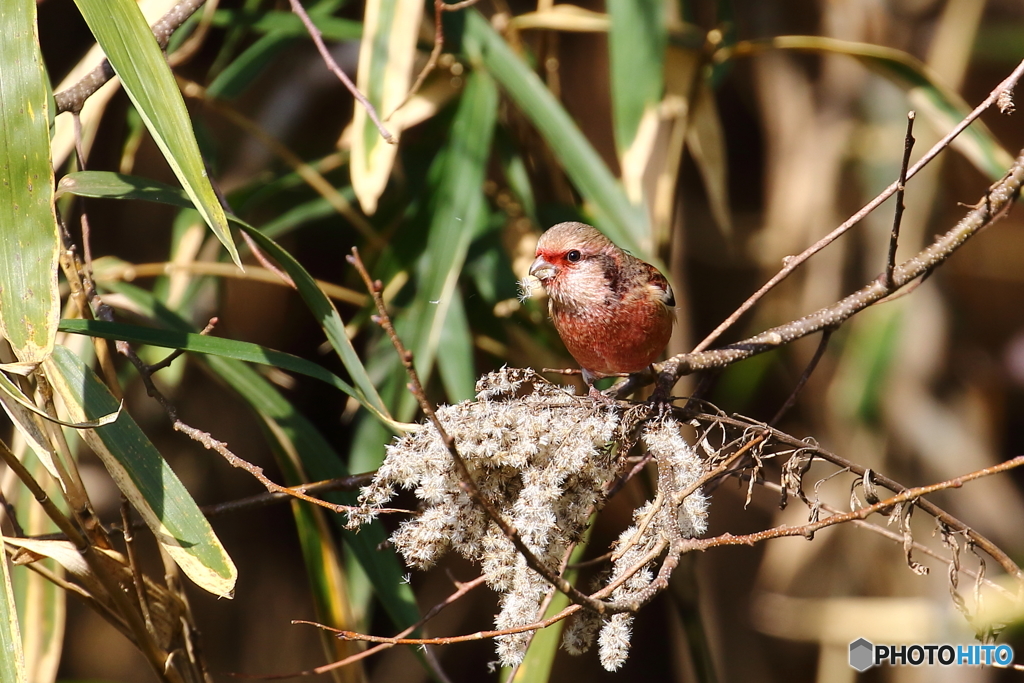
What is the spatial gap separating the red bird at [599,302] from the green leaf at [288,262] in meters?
0.86

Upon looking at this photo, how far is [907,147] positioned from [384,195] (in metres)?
2.42

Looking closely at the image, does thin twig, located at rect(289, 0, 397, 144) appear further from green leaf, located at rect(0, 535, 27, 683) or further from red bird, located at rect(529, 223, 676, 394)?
Result: green leaf, located at rect(0, 535, 27, 683)

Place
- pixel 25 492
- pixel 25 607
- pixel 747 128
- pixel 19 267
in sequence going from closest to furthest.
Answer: pixel 19 267 → pixel 25 607 → pixel 25 492 → pixel 747 128

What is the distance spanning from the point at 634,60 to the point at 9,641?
2622mm

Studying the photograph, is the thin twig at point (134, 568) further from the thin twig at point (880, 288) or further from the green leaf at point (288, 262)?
the thin twig at point (880, 288)

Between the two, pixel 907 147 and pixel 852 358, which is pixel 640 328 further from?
pixel 852 358

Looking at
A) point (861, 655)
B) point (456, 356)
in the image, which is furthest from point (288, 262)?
point (861, 655)

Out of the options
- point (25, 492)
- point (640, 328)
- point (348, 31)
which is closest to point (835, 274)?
point (640, 328)

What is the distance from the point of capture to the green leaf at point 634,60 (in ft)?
10.2

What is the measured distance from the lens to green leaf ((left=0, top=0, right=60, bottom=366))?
60.5 inches

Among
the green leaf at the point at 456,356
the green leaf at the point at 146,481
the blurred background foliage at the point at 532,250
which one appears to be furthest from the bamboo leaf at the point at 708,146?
the green leaf at the point at 146,481

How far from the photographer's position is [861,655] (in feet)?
11.1

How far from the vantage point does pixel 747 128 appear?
19.1 ft

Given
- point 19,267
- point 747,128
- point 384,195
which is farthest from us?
point 747,128
